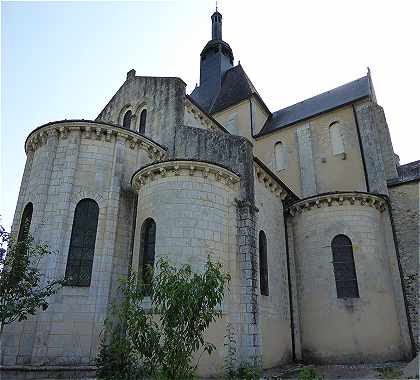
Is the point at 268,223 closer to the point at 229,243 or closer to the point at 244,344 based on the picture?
the point at 229,243

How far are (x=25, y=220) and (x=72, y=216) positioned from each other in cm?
182

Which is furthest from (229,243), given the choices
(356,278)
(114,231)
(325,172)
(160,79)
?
(325,172)

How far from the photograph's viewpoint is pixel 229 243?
35.1 feet

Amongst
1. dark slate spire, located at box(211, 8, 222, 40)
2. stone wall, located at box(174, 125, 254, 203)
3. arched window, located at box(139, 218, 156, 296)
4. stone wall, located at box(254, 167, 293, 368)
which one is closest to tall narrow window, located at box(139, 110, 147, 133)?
stone wall, located at box(174, 125, 254, 203)

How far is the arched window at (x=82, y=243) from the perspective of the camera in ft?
33.2

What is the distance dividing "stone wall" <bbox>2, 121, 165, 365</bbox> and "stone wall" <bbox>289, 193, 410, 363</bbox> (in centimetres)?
702

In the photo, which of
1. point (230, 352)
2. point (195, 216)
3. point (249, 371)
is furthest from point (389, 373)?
point (195, 216)

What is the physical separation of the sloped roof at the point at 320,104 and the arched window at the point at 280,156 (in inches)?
39.5

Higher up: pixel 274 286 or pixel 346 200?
pixel 346 200

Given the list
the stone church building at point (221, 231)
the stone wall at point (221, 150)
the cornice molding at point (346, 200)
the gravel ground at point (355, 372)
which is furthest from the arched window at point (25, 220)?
the cornice molding at point (346, 200)

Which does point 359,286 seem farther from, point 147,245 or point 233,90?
point 233,90

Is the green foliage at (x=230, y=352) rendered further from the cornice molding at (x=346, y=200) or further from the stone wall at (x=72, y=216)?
the cornice molding at (x=346, y=200)

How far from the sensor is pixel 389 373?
9.72m

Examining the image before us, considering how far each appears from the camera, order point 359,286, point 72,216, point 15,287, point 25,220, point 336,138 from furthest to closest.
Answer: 1. point 336,138
2. point 359,286
3. point 25,220
4. point 72,216
5. point 15,287
